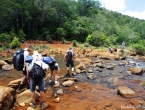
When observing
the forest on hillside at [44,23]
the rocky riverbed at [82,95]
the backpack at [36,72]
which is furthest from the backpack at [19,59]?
the forest on hillside at [44,23]

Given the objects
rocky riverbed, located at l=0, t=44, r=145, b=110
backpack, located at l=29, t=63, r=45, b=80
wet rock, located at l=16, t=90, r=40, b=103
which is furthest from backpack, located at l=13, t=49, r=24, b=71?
backpack, located at l=29, t=63, r=45, b=80

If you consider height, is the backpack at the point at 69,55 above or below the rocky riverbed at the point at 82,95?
above

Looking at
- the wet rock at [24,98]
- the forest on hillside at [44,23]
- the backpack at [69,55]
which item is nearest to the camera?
the wet rock at [24,98]

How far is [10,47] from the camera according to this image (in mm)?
22078

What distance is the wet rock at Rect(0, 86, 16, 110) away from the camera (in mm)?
4395

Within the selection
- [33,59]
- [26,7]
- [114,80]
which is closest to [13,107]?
[33,59]

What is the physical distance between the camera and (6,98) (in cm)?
459

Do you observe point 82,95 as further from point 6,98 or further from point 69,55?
point 69,55

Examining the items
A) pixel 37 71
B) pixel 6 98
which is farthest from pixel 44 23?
pixel 37 71

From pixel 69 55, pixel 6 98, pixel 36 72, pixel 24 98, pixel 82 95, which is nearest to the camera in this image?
pixel 36 72

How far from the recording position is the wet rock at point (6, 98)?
14.4ft

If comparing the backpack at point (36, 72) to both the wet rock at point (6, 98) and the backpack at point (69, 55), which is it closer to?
the wet rock at point (6, 98)

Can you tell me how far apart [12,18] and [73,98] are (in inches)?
1174

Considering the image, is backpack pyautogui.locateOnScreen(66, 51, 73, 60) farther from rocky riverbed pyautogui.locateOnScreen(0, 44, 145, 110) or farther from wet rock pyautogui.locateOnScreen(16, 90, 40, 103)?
wet rock pyautogui.locateOnScreen(16, 90, 40, 103)
